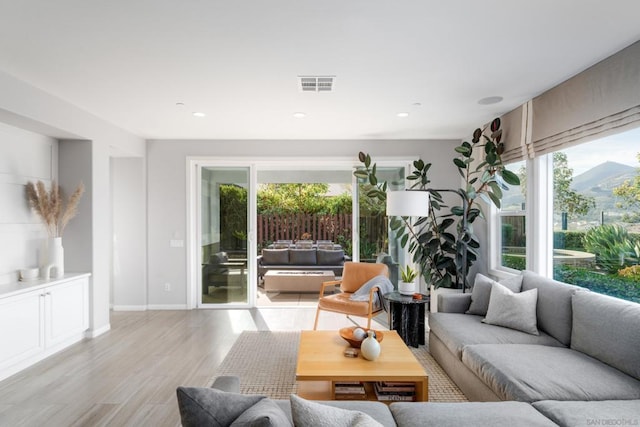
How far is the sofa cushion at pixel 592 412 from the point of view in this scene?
1.64 meters

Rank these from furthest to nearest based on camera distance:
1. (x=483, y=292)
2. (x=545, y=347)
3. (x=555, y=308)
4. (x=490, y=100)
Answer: (x=490, y=100) → (x=483, y=292) → (x=555, y=308) → (x=545, y=347)

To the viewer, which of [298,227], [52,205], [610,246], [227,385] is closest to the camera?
[227,385]

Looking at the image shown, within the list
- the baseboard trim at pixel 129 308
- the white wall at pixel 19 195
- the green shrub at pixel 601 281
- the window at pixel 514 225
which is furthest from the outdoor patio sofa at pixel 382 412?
the baseboard trim at pixel 129 308

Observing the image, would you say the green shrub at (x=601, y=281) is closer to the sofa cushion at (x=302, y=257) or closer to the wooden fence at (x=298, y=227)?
the sofa cushion at (x=302, y=257)

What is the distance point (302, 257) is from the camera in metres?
6.96

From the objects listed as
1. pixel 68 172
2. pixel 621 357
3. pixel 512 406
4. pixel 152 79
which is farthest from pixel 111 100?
pixel 621 357

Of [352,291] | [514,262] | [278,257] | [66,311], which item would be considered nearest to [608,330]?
[514,262]

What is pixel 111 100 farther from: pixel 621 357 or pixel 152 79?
pixel 621 357

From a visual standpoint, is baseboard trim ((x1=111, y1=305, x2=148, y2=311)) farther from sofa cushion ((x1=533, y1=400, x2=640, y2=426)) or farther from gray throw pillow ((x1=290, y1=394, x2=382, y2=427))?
sofa cushion ((x1=533, y1=400, x2=640, y2=426))

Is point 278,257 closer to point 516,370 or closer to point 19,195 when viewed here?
point 19,195

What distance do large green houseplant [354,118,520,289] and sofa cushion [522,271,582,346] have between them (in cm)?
109

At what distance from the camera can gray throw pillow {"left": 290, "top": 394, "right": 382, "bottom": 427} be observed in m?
1.16

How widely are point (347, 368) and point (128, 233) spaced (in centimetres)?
406

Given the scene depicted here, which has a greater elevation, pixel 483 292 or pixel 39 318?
→ pixel 483 292
